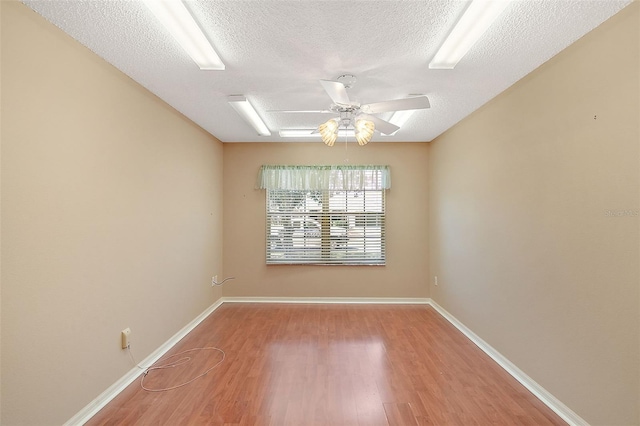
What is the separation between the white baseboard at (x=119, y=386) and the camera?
1.89m

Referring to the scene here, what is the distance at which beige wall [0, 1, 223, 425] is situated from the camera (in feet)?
4.98

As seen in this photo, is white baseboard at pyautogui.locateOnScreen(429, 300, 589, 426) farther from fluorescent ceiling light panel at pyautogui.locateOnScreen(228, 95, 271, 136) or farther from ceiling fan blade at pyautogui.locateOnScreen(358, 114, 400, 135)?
fluorescent ceiling light panel at pyautogui.locateOnScreen(228, 95, 271, 136)

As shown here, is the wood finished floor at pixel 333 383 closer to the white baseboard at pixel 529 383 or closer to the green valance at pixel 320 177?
the white baseboard at pixel 529 383

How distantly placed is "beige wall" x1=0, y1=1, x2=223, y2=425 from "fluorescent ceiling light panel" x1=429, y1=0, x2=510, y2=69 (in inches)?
95.0

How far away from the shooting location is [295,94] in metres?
2.73

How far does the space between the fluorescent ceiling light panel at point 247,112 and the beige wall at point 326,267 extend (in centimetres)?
86

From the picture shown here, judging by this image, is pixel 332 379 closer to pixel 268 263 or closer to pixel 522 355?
pixel 522 355

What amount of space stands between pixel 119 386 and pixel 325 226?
3091 millimetres

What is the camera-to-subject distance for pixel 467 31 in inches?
70.6

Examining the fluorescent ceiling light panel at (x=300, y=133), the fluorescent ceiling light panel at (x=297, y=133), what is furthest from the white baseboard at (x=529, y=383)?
the fluorescent ceiling light panel at (x=297, y=133)

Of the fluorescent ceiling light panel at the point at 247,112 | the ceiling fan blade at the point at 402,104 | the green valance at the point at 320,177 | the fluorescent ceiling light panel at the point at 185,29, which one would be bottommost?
the green valance at the point at 320,177

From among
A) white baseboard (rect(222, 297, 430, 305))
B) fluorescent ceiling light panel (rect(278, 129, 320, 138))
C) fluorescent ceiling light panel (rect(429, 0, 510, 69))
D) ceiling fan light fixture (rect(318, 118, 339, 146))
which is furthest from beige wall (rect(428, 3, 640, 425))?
fluorescent ceiling light panel (rect(278, 129, 320, 138))

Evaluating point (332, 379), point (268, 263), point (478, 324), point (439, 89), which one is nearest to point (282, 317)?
point (268, 263)

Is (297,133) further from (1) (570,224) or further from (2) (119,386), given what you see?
(2) (119,386)
